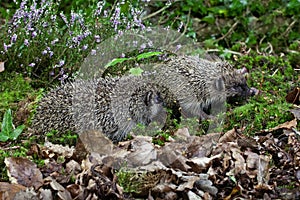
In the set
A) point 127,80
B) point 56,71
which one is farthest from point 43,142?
point 56,71

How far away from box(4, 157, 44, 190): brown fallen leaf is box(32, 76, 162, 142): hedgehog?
2.68 ft

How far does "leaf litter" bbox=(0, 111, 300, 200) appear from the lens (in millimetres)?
3354

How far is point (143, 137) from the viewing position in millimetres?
4332

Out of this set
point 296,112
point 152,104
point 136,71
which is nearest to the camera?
point 152,104

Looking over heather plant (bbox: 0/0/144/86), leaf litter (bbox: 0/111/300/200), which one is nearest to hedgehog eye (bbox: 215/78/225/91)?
heather plant (bbox: 0/0/144/86)

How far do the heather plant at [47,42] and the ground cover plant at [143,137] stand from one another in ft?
0.04

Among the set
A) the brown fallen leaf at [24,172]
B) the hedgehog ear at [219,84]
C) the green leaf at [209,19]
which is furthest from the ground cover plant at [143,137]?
the green leaf at [209,19]

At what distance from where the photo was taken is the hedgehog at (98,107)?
4.38 m

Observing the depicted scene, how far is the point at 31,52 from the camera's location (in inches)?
216

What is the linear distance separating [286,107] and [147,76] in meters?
1.34

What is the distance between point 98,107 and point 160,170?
1.05m

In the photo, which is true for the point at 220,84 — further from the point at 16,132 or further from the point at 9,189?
the point at 9,189

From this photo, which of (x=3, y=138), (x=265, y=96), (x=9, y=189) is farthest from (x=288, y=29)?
(x=9, y=189)

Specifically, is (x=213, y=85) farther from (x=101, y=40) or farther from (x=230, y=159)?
(x=230, y=159)
